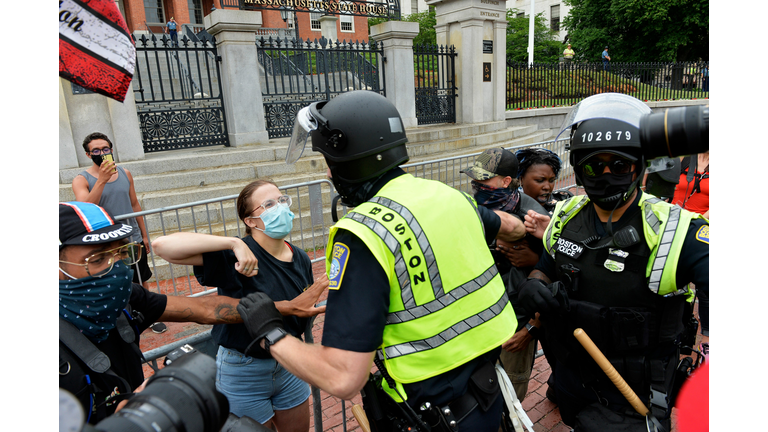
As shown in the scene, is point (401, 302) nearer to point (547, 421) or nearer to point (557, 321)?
point (557, 321)

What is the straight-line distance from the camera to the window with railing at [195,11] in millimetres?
30594

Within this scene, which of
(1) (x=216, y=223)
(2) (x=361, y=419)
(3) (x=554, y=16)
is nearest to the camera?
(2) (x=361, y=419)

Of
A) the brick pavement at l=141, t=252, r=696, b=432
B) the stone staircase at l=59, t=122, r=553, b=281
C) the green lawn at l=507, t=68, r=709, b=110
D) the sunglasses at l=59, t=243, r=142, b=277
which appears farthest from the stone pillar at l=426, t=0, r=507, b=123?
the sunglasses at l=59, t=243, r=142, b=277

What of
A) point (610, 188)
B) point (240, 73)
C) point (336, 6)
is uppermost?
point (336, 6)

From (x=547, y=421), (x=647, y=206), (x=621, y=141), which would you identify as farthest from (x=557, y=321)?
(x=547, y=421)

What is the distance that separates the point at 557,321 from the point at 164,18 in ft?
115

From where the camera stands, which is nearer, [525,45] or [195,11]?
[195,11]

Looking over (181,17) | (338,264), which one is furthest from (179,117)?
(181,17)

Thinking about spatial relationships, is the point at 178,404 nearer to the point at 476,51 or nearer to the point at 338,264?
the point at 338,264

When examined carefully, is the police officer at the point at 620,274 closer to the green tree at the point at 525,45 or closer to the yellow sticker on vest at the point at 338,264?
the yellow sticker on vest at the point at 338,264

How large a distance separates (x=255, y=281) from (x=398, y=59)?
9.36 m

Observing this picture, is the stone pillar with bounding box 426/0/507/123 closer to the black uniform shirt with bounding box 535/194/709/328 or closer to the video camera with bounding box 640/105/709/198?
the black uniform shirt with bounding box 535/194/709/328

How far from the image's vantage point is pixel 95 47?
71.9 inches

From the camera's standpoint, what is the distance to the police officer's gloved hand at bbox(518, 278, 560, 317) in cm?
207
